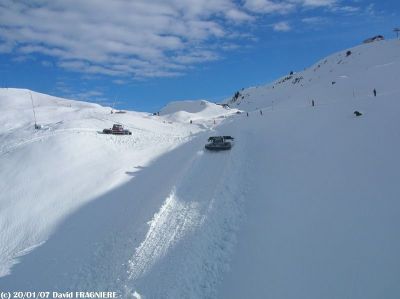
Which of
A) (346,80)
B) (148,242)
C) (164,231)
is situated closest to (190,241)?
(164,231)

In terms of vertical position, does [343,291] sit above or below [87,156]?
below

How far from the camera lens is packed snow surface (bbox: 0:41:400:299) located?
48.5ft

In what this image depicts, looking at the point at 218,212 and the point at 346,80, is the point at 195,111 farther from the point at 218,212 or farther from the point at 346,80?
the point at 218,212

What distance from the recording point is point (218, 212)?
19031mm

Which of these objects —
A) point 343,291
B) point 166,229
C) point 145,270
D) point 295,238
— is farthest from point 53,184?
point 343,291

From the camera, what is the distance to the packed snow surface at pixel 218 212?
14.8 metres

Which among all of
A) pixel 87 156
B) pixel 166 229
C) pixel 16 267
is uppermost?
pixel 87 156

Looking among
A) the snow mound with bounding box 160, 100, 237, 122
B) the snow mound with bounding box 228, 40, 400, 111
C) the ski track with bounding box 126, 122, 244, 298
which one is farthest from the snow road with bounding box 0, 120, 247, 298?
the snow mound with bounding box 160, 100, 237, 122

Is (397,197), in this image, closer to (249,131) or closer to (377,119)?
(377,119)

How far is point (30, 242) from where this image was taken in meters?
20.3

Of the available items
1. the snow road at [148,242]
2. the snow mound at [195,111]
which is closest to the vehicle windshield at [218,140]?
the snow road at [148,242]

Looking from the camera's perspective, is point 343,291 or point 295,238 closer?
point 343,291

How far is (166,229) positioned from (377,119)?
666 inches

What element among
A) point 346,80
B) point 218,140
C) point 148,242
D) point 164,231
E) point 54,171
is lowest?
point 148,242
